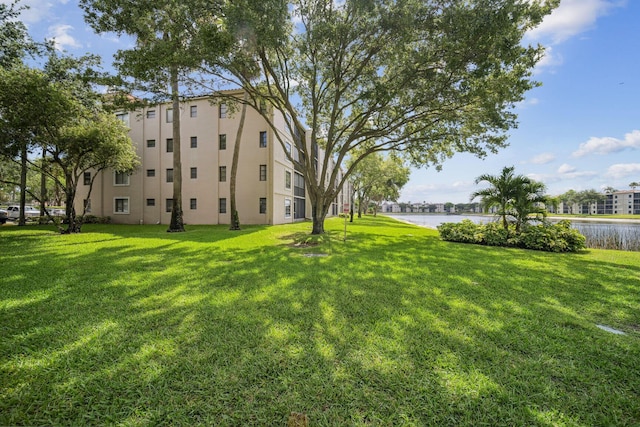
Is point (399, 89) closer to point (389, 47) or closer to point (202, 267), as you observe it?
point (389, 47)

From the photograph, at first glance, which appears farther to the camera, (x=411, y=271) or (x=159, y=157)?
(x=159, y=157)

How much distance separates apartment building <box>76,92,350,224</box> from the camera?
22438 mm

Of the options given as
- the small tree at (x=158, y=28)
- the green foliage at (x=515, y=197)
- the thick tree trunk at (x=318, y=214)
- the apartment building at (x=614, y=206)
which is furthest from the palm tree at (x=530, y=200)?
the apartment building at (x=614, y=206)

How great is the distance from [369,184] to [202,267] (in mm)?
35425

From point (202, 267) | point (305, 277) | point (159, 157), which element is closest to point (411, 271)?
point (305, 277)

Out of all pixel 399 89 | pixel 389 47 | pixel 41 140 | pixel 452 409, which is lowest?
pixel 452 409

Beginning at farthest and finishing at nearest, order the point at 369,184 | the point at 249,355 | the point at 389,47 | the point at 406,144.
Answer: the point at 369,184, the point at 406,144, the point at 389,47, the point at 249,355

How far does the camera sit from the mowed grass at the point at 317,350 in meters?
2.14

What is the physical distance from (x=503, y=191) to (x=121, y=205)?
2953 centimetres

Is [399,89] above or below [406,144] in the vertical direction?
above

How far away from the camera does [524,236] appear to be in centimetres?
1098

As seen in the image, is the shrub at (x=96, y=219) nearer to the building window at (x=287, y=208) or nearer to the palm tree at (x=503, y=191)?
the building window at (x=287, y=208)

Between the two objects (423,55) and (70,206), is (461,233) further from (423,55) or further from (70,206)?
(70,206)

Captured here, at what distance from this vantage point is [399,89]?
37.0 ft
